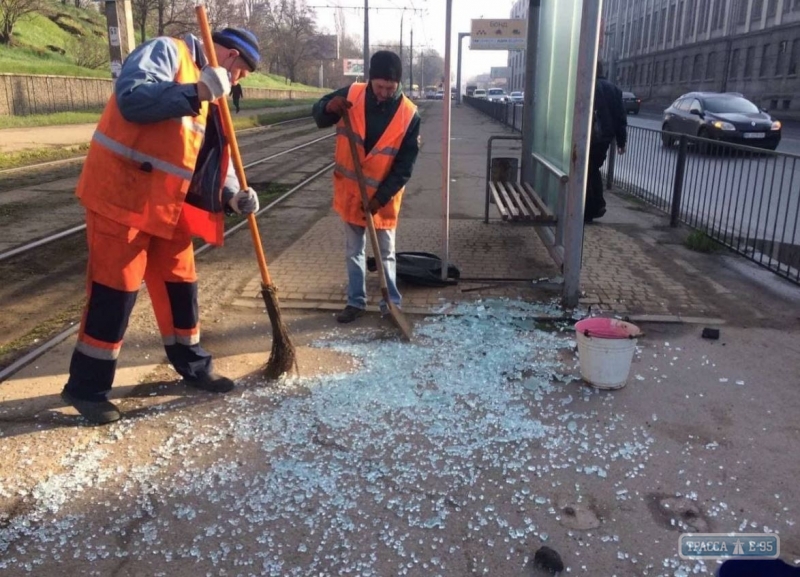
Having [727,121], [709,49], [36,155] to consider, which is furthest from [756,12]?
[36,155]

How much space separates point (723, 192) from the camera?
959 cm

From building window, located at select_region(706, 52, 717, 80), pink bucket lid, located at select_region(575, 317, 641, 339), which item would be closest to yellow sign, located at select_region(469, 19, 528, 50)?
pink bucket lid, located at select_region(575, 317, 641, 339)

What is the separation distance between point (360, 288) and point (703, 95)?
16.1 metres

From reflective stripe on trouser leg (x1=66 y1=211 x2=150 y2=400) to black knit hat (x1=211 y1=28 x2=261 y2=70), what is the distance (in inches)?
41.0

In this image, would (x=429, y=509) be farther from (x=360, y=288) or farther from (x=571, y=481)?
(x=360, y=288)

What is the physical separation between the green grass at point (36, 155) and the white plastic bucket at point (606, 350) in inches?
493

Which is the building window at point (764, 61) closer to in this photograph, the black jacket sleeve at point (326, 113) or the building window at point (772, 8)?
the building window at point (772, 8)

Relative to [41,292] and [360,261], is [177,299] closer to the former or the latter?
[360,261]

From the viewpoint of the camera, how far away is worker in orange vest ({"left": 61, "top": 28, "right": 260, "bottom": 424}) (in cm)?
297

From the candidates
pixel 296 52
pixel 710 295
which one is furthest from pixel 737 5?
pixel 710 295

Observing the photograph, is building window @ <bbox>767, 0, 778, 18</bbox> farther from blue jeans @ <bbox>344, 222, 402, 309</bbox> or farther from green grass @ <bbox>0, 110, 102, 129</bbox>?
blue jeans @ <bbox>344, 222, 402, 309</bbox>

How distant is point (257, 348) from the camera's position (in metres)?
4.32

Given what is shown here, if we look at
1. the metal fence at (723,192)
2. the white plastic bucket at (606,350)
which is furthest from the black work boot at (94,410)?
the metal fence at (723,192)

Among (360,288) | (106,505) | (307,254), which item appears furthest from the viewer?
(307,254)
